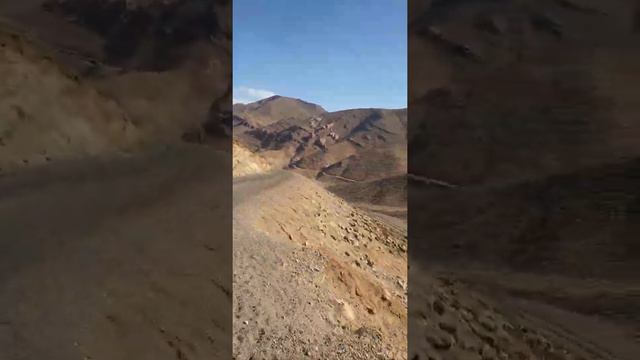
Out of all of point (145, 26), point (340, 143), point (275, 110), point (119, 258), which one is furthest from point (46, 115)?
point (275, 110)

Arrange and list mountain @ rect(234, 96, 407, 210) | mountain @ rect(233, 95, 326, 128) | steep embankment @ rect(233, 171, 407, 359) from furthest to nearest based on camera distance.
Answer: mountain @ rect(233, 95, 326, 128)
mountain @ rect(234, 96, 407, 210)
steep embankment @ rect(233, 171, 407, 359)

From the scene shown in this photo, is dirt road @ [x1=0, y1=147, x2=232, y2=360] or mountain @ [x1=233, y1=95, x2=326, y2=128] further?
mountain @ [x1=233, y1=95, x2=326, y2=128]

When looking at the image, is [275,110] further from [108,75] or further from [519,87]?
[519,87]

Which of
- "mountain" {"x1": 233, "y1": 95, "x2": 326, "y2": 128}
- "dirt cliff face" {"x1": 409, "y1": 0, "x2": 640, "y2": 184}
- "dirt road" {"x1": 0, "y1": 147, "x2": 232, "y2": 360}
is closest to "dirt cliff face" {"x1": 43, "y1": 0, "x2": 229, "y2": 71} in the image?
"dirt road" {"x1": 0, "y1": 147, "x2": 232, "y2": 360}

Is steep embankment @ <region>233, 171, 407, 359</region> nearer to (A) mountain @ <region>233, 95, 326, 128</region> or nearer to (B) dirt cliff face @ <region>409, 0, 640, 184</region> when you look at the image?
(B) dirt cliff face @ <region>409, 0, 640, 184</region>

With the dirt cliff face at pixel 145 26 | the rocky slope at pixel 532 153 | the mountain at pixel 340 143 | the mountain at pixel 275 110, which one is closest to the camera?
the rocky slope at pixel 532 153

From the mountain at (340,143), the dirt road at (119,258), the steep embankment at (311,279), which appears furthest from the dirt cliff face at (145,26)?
the mountain at (340,143)

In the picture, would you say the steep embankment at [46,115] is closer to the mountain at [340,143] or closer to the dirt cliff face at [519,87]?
the dirt cliff face at [519,87]

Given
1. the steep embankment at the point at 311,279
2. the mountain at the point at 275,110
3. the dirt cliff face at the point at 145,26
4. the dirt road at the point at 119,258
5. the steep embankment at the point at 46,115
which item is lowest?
the steep embankment at the point at 311,279
